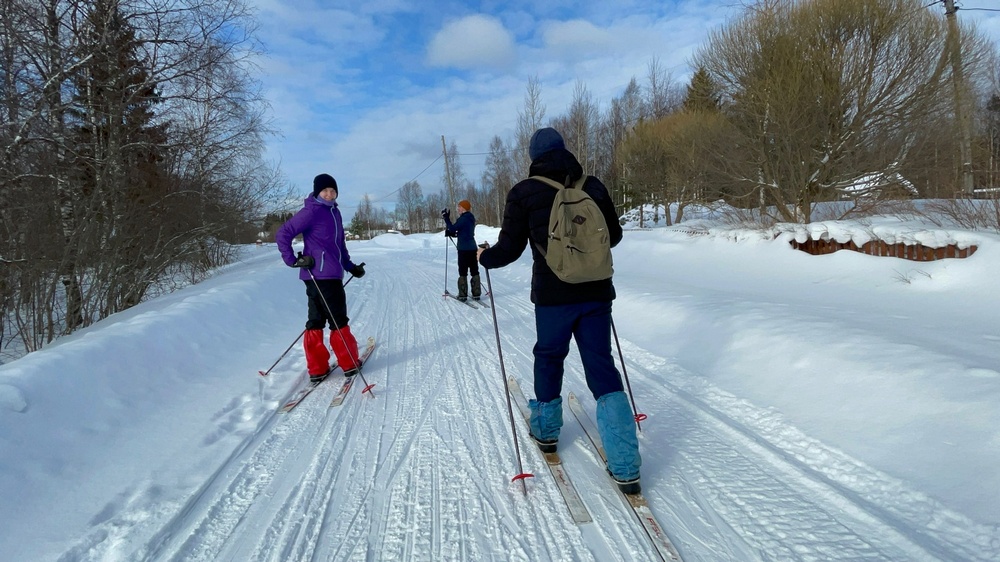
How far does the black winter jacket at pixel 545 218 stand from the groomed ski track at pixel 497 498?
1092 mm

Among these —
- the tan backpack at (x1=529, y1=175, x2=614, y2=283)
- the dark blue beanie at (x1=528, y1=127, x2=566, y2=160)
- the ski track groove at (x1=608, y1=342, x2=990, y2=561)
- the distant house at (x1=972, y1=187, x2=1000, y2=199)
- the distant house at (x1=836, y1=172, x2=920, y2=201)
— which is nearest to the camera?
the ski track groove at (x1=608, y1=342, x2=990, y2=561)

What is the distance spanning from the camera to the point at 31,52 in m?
6.97

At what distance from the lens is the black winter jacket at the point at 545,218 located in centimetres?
255

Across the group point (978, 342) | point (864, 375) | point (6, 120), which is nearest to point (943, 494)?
point (864, 375)

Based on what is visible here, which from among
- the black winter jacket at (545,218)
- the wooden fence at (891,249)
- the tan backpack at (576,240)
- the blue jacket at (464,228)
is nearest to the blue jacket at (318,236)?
the black winter jacket at (545,218)

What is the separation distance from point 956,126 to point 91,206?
17.7 meters

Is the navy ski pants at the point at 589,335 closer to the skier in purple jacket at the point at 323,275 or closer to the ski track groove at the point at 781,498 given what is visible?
the ski track groove at the point at 781,498

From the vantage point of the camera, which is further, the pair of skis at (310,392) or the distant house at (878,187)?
the distant house at (878,187)

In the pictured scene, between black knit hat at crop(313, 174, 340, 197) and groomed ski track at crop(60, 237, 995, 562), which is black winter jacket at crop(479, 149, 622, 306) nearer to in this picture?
groomed ski track at crop(60, 237, 995, 562)

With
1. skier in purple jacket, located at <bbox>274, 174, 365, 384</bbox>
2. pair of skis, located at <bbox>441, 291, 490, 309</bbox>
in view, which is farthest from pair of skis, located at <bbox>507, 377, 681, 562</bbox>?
pair of skis, located at <bbox>441, 291, 490, 309</bbox>

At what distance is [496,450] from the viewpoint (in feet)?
10.1

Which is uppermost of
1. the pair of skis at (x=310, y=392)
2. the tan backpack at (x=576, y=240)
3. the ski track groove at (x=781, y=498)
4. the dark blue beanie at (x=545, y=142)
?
the dark blue beanie at (x=545, y=142)

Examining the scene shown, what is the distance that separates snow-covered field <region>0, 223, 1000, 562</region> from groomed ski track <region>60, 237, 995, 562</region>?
0.01m

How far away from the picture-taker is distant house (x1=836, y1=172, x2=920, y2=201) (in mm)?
11027
